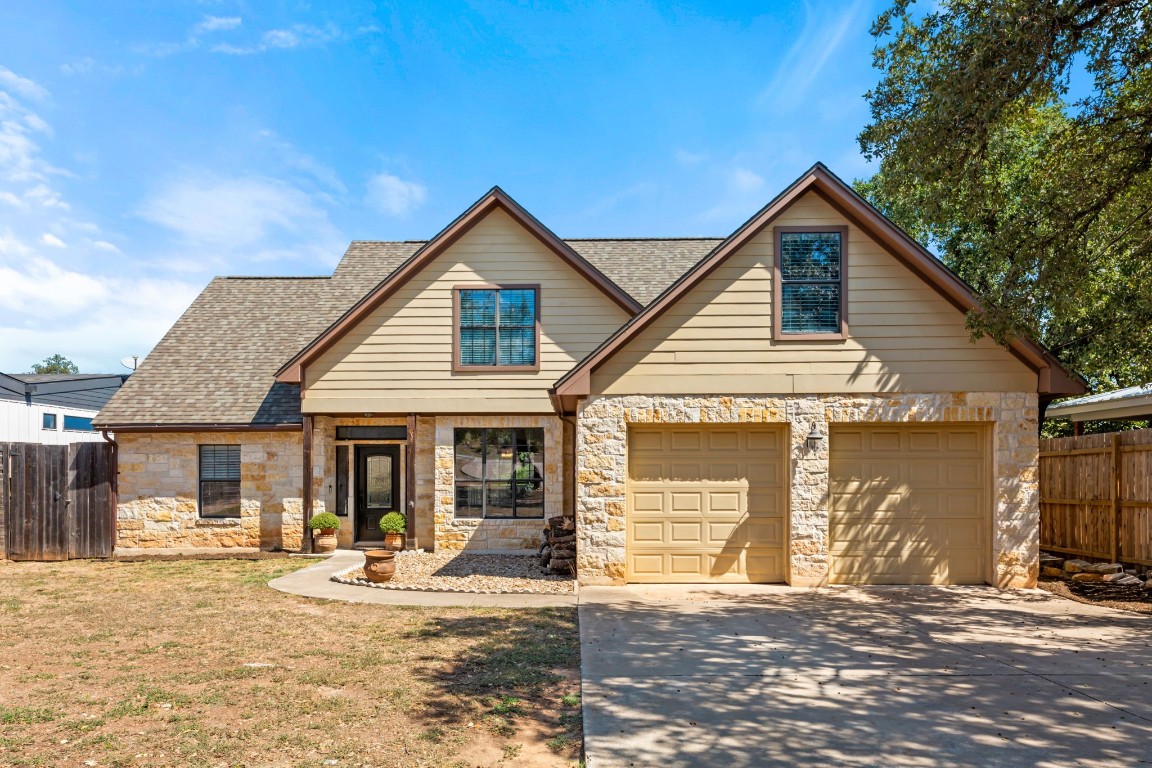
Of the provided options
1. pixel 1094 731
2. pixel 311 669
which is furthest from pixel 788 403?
pixel 311 669

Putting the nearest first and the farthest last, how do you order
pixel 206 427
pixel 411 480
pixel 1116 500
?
pixel 1116 500, pixel 411 480, pixel 206 427

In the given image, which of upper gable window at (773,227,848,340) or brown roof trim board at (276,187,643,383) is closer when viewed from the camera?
upper gable window at (773,227,848,340)

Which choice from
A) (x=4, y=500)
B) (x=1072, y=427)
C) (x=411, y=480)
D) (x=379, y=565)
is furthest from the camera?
(x=1072, y=427)

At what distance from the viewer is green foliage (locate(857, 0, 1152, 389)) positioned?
8359 millimetres

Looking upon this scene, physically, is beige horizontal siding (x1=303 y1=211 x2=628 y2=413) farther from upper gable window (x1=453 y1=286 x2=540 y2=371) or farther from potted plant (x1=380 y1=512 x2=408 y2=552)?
potted plant (x1=380 y1=512 x2=408 y2=552)

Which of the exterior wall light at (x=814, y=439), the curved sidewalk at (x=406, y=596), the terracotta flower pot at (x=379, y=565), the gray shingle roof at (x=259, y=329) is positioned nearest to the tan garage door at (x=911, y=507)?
the exterior wall light at (x=814, y=439)

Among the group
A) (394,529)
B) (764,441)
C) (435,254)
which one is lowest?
(394,529)

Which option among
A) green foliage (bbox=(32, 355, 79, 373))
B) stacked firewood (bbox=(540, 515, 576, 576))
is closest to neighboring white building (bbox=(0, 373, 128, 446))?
stacked firewood (bbox=(540, 515, 576, 576))

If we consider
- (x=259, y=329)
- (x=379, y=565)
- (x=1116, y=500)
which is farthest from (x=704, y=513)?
(x=259, y=329)

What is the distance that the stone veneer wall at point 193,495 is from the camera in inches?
574

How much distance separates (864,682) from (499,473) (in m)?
9.08

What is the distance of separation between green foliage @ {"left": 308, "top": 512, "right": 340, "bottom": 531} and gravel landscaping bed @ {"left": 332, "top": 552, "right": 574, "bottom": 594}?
1.61 metres

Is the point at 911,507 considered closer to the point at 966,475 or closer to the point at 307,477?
the point at 966,475

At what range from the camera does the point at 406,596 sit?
32.6 feet
